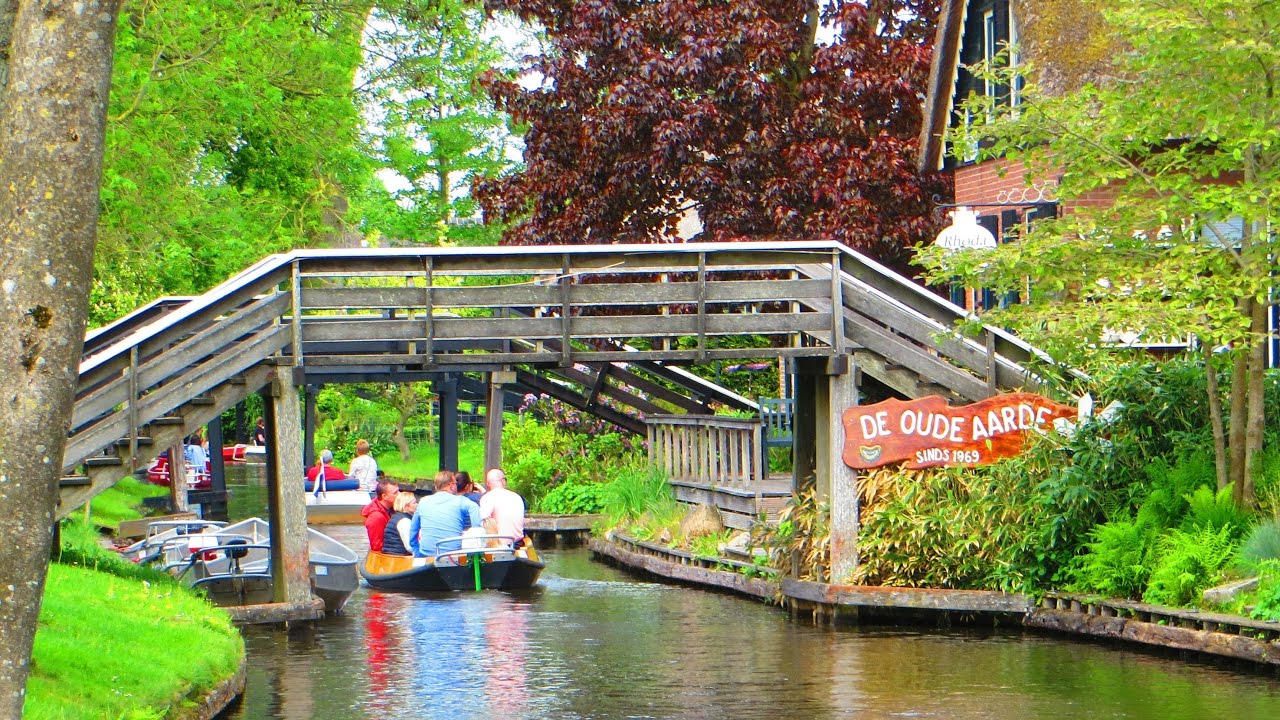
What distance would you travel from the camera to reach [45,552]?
7.81 meters

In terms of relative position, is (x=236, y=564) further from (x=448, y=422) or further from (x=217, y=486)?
(x=217, y=486)

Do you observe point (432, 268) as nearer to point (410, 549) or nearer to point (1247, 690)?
point (410, 549)

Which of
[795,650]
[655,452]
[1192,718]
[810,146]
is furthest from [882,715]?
[810,146]

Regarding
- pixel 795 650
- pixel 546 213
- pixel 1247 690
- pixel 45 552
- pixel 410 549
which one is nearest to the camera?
pixel 45 552

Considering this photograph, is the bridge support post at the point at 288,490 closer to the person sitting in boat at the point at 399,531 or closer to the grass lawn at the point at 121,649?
the grass lawn at the point at 121,649

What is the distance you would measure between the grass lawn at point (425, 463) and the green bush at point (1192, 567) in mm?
27080

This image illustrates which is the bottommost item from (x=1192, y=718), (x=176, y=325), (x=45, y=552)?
(x=1192, y=718)

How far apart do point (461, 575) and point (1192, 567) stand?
10.0 metres

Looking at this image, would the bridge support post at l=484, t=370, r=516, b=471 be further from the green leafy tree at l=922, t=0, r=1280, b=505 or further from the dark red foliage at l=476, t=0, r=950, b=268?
the green leafy tree at l=922, t=0, r=1280, b=505

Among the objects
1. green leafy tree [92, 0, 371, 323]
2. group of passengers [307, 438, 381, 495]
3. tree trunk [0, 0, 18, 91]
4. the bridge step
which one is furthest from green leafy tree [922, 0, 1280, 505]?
group of passengers [307, 438, 381, 495]

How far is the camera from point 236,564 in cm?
2033

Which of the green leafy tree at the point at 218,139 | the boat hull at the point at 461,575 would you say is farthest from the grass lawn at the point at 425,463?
the boat hull at the point at 461,575

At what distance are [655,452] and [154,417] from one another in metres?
11.7

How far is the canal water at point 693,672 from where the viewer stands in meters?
13.5
